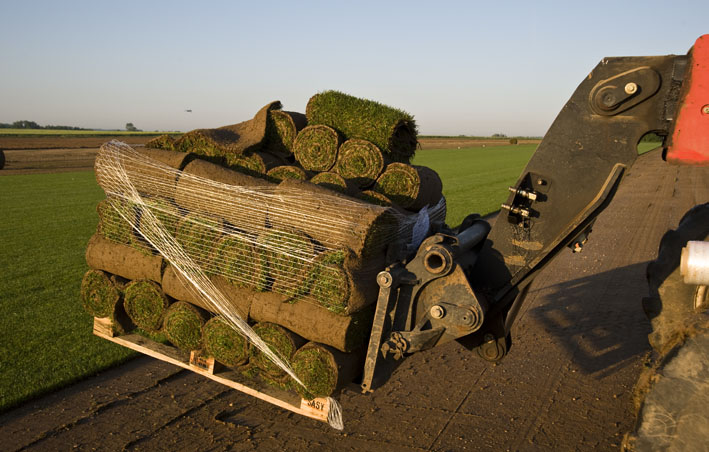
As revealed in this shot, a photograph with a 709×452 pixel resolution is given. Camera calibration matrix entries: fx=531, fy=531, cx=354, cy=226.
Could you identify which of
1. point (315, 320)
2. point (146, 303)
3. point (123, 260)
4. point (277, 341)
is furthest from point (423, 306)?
point (123, 260)

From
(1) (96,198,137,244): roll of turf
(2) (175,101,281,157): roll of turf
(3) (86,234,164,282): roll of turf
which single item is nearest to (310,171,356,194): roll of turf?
(2) (175,101,281,157): roll of turf

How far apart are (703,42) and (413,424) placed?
4141 mm

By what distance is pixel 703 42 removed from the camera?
3234 mm

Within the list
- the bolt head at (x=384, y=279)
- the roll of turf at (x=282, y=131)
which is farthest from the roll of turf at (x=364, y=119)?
the bolt head at (x=384, y=279)

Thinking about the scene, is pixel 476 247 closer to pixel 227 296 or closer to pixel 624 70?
pixel 624 70

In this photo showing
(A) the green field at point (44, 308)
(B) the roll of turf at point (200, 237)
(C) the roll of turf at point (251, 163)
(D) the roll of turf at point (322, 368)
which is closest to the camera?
(D) the roll of turf at point (322, 368)

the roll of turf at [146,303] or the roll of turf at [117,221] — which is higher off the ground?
the roll of turf at [117,221]

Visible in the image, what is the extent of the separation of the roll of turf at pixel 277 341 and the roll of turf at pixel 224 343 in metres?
0.21

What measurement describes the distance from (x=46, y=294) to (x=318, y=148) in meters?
7.07

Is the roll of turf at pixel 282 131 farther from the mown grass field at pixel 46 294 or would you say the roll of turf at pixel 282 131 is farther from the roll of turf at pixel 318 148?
the mown grass field at pixel 46 294

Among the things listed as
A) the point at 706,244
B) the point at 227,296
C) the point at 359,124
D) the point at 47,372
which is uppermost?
the point at 359,124

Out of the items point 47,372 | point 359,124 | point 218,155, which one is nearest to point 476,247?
point 359,124

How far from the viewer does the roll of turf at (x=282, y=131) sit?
5.69 meters

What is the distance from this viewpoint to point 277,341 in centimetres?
445
